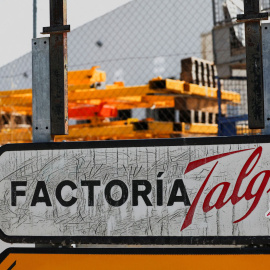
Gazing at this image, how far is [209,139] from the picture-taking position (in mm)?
2381

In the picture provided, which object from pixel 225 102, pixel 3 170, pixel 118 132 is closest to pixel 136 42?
pixel 118 132

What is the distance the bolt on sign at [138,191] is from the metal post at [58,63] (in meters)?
0.18

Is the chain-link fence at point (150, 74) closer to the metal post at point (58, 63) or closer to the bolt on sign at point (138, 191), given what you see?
the metal post at point (58, 63)

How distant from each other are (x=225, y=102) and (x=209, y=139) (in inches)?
325

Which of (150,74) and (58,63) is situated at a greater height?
(150,74)

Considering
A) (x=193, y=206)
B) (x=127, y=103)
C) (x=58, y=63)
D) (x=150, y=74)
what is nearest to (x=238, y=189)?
(x=193, y=206)
